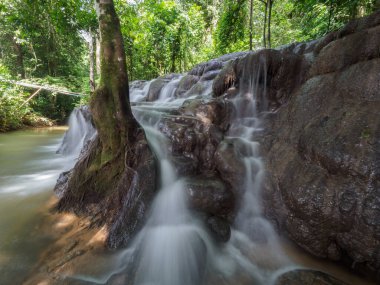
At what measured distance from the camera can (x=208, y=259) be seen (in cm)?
296

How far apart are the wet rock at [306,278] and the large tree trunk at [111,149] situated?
2.17 m

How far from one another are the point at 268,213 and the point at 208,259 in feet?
4.26

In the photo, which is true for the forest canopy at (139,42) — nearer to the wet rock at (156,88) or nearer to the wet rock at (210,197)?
the wet rock at (156,88)

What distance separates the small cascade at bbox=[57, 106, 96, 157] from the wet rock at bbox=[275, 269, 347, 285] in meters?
7.11

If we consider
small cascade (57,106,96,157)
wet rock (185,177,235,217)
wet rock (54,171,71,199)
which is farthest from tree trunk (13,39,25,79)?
wet rock (185,177,235,217)

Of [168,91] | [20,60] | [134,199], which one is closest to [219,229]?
[134,199]

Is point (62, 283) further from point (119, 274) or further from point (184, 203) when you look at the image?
point (184, 203)

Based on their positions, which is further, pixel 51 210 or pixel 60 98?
pixel 60 98

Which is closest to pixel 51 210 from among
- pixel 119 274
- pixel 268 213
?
Answer: pixel 119 274

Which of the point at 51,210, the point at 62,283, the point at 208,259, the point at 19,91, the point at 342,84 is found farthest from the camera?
the point at 19,91

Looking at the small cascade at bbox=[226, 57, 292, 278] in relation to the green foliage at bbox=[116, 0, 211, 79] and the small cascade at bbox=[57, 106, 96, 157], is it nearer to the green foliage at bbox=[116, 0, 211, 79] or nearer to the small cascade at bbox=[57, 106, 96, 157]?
the small cascade at bbox=[57, 106, 96, 157]

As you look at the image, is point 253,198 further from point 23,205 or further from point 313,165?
point 23,205

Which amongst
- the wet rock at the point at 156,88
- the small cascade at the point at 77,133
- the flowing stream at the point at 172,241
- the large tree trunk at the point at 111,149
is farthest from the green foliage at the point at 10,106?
the large tree trunk at the point at 111,149

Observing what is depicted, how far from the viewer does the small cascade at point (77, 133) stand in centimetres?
794
